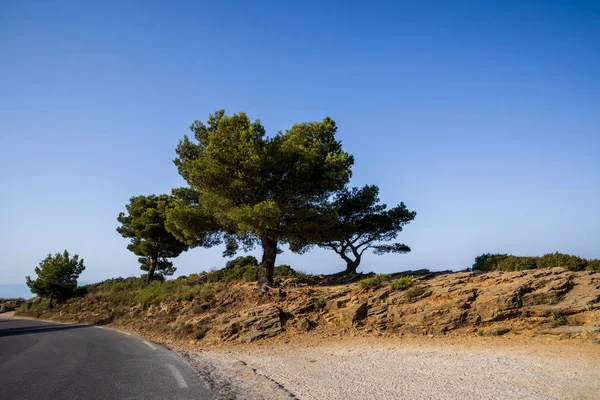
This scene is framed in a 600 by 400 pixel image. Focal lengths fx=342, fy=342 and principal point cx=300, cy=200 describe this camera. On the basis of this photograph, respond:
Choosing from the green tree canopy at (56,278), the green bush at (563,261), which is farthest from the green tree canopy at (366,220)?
the green tree canopy at (56,278)

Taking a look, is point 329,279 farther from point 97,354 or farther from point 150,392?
point 150,392

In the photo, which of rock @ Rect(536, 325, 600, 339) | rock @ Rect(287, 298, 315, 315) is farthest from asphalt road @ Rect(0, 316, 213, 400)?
rock @ Rect(536, 325, 600, 339)

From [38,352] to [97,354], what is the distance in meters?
2.68

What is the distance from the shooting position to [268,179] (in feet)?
67.1

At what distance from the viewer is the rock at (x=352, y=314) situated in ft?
49.9

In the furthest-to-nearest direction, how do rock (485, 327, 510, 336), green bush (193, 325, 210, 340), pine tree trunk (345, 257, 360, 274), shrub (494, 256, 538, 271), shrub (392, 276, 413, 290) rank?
1. pine tree trunk (345, 257, 360, 274)
2. shrub (494, 256, 538, 271)
3. shrub (392, 276, 413, 290)
4. green bush (193, 325, 210, 340)
5. rock (485, 327, 510, 336)

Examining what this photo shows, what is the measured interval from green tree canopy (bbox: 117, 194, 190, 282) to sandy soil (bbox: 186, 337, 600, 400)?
1152 inches

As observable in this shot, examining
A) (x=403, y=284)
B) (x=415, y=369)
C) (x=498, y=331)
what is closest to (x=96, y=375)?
(x=415, y=369)

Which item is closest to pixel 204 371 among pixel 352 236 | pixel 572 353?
pixel 572 353

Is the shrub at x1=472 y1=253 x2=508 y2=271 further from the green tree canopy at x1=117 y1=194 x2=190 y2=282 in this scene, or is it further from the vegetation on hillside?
the green tree canopy at x1=117 y1=194 x2=190 y2=282

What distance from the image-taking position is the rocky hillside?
12.5 m

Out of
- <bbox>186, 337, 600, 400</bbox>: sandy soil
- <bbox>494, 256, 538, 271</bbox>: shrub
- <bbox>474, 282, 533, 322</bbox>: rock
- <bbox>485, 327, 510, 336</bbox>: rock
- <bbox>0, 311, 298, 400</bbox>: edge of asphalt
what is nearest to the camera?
<bbox>0, 311, 298, 400</bbox>: edge of asphalt

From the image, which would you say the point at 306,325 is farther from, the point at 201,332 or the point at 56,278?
the point at 56,278

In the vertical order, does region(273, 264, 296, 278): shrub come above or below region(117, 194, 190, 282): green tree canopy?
below
